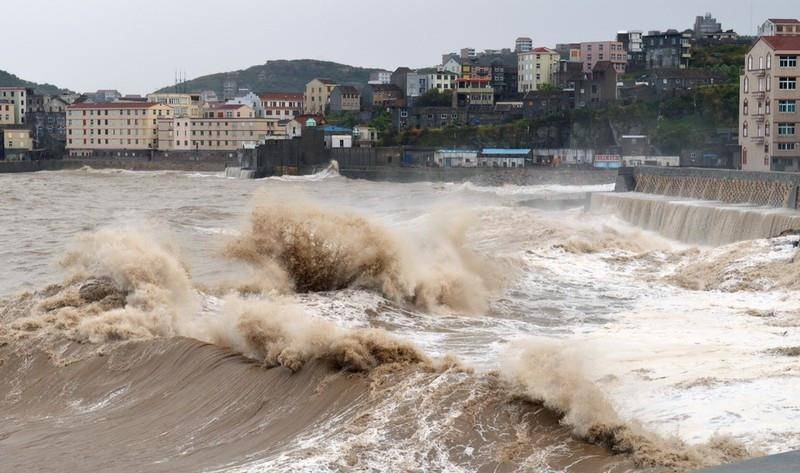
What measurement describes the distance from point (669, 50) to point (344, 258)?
287ft

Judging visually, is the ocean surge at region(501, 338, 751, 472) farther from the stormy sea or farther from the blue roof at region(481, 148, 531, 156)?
the blue roof at region(481, 148, 531, 156)

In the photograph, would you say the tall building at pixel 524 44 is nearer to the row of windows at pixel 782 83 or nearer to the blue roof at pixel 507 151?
the blue roof at pixel 507 151

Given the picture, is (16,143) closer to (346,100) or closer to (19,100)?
(19,100)

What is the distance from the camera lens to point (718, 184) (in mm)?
29391

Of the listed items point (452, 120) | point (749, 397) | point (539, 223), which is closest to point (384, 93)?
point (452, 120)

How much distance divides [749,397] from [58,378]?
21.1 ft

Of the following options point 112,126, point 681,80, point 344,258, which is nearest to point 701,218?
point 344,258

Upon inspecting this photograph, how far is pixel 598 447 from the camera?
7676 mm

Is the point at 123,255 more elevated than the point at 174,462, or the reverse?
the point at 123,255

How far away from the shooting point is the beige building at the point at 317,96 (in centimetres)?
11381

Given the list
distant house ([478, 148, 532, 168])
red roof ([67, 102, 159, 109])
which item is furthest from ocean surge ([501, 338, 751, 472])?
red roof ([67, 102, 159, 109])

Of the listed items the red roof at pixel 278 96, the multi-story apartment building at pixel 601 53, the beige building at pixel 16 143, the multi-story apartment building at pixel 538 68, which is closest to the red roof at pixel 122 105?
the beige building at pixel 16 143

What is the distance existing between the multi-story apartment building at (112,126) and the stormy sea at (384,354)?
77.8 m

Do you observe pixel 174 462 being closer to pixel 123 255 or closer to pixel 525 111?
pixel 123 255
